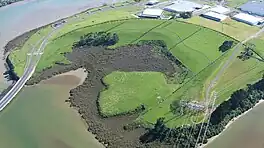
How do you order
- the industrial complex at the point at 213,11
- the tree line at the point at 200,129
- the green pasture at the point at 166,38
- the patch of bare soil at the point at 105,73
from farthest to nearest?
the industrial complex at the point at 213,11 < the green pasture at the point at 166,38 < the patch of bare soil at the point at 105,73 < the tree line at the point at 200,129

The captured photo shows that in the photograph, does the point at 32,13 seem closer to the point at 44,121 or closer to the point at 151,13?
the point at 151,13

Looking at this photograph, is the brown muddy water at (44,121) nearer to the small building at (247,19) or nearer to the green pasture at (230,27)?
the green pasture at (230,27)

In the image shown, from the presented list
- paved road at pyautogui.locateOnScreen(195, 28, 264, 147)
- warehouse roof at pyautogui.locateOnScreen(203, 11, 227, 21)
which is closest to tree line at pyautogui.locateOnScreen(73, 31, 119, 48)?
paved road at pyautogui.locateOnScreen(195, 28, 264, 147)

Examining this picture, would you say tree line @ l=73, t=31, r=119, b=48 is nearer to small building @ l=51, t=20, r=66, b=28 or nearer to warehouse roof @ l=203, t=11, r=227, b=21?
small building @ l=51, t=20, r=66, b=28

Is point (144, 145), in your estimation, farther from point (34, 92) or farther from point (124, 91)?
point (34, 92)

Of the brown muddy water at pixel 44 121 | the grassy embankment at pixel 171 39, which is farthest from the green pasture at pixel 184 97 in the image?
the brown muddy water at pixel 44 121

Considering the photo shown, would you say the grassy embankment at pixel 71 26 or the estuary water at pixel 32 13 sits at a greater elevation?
the estuary water at pixel 32 13

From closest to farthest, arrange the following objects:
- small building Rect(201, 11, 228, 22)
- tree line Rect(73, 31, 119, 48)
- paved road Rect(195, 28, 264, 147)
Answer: paved road Rect(195, 28, 264, 147) → tree line Rect(73, 31, 119, 48) → small building Rect(201, 11, 228, 22)

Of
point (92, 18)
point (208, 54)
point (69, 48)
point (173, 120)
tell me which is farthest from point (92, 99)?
point (92, 18)
